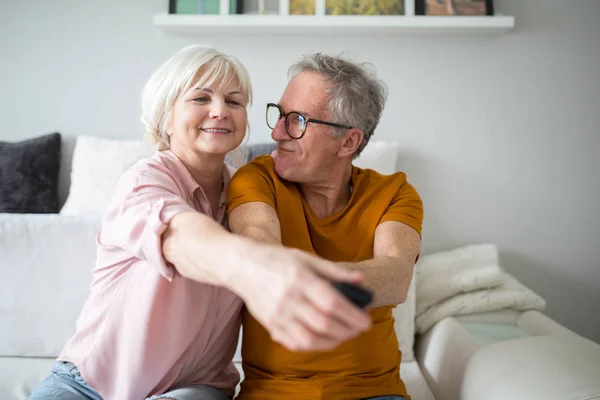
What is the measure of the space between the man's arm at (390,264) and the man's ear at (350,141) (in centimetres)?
25

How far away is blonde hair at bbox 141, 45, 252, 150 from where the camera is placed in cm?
132

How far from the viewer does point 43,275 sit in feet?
6.29

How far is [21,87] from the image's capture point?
2.59 meters

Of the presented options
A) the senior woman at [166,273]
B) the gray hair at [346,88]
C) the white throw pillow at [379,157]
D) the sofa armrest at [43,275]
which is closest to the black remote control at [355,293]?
the senior woman at [166,273]

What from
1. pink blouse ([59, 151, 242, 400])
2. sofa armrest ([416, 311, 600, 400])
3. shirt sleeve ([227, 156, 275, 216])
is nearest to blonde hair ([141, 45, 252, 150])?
pink blouse ([59, 151, 242, 400])

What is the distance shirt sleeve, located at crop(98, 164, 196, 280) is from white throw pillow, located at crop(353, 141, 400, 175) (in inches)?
44.3

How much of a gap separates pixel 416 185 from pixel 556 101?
79cm

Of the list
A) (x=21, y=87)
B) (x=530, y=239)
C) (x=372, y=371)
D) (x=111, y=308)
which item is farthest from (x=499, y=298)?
(x=21, y=87)

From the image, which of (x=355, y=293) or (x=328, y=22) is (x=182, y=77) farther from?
(x=328, y=22)

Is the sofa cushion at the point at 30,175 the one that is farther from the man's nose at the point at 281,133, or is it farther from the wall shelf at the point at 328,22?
the man's nose at the point at 281,133

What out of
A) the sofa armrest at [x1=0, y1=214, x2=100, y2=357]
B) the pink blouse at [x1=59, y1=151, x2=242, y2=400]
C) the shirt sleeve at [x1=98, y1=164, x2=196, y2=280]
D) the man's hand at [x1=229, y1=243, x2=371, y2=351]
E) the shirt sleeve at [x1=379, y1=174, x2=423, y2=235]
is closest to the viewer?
the man's hand at [x1=229, y1=243, x2=371, y2=351]

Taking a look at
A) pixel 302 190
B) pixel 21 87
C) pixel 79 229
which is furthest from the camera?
pixel 21 87

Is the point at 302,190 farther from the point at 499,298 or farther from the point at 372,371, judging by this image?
the point at 499,298

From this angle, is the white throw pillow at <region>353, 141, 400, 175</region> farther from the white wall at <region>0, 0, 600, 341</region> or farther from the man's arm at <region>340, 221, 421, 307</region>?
the man's arm at <region>340, 221, 421, 307</region>
